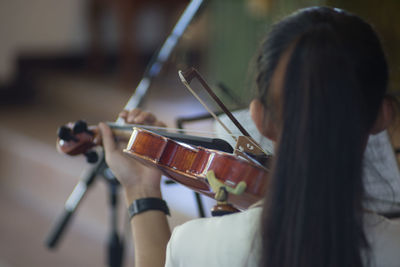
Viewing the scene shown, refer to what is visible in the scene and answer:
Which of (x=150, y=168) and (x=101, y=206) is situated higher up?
(x=150, y=168)

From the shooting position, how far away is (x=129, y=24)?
3355 millimetres

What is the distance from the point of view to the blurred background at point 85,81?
231cm

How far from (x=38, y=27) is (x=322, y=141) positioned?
3473 mm

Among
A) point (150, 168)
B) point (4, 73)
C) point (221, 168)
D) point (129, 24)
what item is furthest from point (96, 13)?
point (221, 168)

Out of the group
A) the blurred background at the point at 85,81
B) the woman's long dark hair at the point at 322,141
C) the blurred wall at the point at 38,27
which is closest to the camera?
the woman's long dark hair at the point at 322,141

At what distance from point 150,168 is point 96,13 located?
2885 mm

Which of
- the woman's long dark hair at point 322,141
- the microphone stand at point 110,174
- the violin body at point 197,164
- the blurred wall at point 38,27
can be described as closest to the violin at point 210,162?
the violin body at point 197,164

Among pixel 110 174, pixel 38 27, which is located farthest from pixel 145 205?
pixel 38 27

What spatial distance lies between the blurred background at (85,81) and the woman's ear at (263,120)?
71 cm

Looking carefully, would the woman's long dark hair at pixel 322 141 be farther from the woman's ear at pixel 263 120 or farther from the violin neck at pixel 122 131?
the violin neck at pixel 122 131

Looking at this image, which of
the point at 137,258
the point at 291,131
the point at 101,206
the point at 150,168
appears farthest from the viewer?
the point at 101,206

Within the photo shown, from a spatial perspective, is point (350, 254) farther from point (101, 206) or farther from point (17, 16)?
point (17, 16)

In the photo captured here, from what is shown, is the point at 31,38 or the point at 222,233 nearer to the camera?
the point at 222,233

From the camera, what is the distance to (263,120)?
731mm
